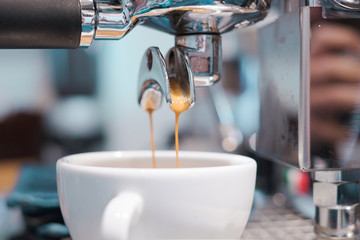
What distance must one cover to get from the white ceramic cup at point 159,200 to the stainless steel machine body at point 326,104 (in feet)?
0.22

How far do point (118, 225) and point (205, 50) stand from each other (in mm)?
140

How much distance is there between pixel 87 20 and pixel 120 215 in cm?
12

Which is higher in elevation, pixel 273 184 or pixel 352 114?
pixel 352 114

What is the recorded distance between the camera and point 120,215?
0.75 feet

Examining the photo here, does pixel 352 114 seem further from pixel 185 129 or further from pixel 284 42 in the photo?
pixel 185 129

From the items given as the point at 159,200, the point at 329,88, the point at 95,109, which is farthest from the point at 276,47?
the point at 95,109

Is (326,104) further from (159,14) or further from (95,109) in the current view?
(95,109)

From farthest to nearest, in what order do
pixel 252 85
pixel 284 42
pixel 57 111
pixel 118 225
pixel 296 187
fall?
pixel 57 111 → pixel 252 85 → pixel 296 187 → pixel 284 42 → pixel 118 225

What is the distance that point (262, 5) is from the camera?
0.98ft

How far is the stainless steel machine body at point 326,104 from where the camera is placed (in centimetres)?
30

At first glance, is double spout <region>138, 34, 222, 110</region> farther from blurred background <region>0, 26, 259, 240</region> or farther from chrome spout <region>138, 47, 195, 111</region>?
blurred background <region>0, 26, 259, 240</region>

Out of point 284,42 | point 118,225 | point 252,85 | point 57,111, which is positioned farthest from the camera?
point 57,111

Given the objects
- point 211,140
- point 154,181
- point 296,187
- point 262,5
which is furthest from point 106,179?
point 211,140

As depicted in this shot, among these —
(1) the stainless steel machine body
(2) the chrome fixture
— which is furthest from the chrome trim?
(1) the stainless steel machine body
